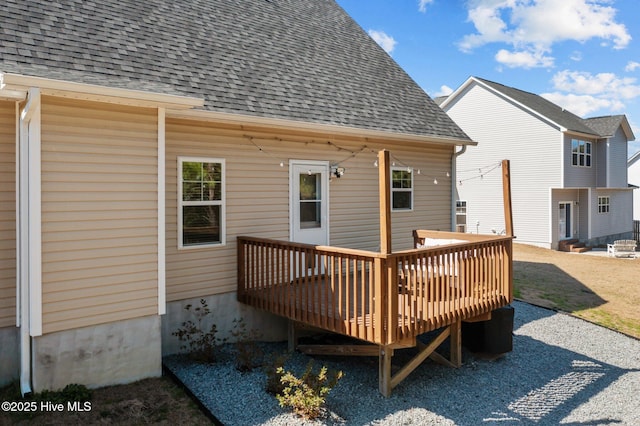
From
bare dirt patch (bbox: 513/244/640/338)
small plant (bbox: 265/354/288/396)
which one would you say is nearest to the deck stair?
bare dirt patch (bbox: 513/244/640/338)

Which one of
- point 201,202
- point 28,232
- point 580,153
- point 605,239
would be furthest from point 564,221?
point 28,232

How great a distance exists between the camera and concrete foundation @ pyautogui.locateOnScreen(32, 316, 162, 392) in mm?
4762

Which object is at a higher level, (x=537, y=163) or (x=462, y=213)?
(x=537, y=163)

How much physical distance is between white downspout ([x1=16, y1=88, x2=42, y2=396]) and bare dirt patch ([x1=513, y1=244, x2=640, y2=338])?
1021cm

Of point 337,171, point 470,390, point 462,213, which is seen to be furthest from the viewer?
point 462,213

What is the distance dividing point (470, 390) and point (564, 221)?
64.3 feet

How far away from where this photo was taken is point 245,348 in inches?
260

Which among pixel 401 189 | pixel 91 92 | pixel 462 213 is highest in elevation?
pixel 91 92

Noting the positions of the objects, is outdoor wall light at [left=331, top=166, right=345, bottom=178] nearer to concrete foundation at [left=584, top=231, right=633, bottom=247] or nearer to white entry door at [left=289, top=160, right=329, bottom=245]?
white entry door at [left=289, top=160, right=329, bottom=245]

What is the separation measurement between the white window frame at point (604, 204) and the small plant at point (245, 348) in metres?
24.2

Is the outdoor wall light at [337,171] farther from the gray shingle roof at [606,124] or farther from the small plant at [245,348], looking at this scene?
the gray shingle roof at [606,124]

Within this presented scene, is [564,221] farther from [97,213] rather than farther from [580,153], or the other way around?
[97,213]

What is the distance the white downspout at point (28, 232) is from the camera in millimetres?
4555

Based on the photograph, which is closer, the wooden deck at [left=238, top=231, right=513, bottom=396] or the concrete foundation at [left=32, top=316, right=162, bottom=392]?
the concrete foundation at [left=32, top=316, right=162, bottom=392]
